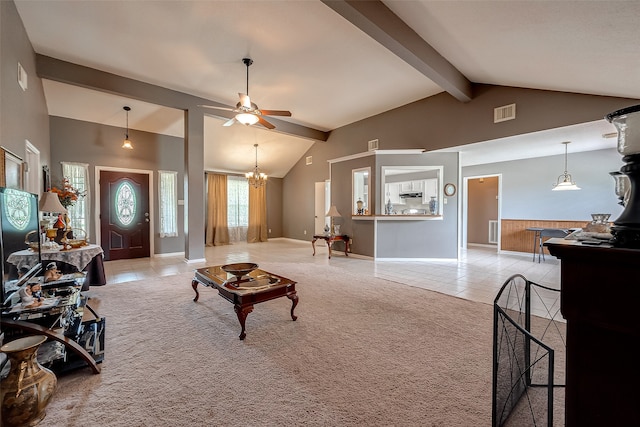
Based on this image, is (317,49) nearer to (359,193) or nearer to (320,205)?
(359,193)

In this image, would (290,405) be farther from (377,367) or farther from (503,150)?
(503,150)

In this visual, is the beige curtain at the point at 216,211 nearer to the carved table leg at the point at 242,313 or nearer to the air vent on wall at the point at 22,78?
the air vent on wall at the point at 22,78

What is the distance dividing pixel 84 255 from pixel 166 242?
319 centimetres

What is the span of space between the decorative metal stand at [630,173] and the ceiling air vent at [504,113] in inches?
173

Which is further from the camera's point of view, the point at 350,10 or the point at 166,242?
the point at 166,242

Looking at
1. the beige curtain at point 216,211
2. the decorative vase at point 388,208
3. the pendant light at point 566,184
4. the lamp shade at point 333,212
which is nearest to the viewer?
the pendant light at point 566,184

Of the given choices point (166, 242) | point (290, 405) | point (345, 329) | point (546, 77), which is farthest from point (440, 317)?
point (166, 242)

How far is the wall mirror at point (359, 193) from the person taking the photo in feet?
20.8

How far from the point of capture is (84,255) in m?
3.32

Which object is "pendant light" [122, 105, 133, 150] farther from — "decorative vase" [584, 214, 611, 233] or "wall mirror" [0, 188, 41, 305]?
"decorative vase" [584, 214, 611, 233]

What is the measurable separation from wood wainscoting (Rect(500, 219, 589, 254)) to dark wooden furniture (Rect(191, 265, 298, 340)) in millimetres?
6584

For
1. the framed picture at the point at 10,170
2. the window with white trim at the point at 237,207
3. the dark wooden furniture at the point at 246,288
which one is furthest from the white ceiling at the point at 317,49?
the window with white trim at the point at 237,207

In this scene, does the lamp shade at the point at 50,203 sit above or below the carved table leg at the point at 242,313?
above

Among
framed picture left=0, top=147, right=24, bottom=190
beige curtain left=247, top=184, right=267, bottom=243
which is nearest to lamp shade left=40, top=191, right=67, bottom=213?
framed picture left=0, top=147, right=24, bottom=190
